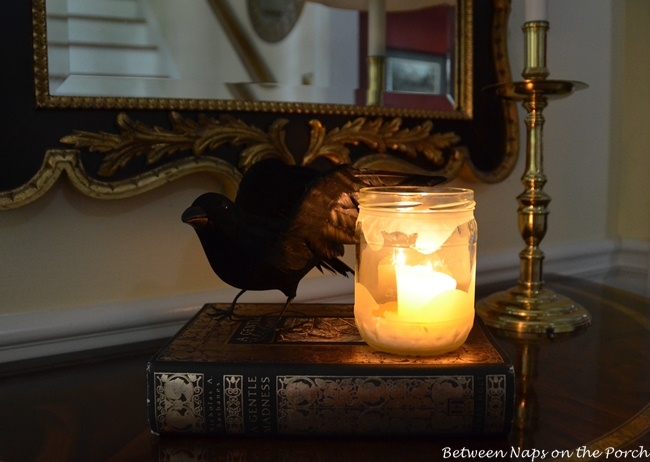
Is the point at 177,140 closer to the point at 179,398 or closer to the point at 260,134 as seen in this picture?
the point at 260,134

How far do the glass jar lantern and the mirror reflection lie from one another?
292 mm

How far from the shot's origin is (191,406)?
38cm

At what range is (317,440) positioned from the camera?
384 millimetres

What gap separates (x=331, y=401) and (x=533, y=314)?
0.36m

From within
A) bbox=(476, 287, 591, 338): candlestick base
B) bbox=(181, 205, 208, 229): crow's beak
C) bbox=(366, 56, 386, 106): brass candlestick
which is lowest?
bbox=(476, 287, 591, 338): candlestick base

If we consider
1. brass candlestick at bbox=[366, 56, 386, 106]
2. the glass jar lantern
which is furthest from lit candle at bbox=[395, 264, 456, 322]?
brass candlestick at bbox=[366, 56, 386, 106]

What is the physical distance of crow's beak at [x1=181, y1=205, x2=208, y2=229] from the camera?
1.46 feet

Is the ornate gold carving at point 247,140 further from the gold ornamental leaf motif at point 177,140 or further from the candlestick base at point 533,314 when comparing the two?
the candlestick base at point 533,314

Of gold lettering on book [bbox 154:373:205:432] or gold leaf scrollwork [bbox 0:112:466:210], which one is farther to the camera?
gold leaf scrollwork [bbox 0:112:466:210]

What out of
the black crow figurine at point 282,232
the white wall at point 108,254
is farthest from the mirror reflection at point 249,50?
the black crow figurine at point 282,232

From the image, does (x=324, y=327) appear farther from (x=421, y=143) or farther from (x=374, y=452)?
(x=421, y=143)

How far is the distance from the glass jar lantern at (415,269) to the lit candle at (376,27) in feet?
1.17

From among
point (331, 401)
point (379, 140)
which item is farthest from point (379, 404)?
point (379, 140)

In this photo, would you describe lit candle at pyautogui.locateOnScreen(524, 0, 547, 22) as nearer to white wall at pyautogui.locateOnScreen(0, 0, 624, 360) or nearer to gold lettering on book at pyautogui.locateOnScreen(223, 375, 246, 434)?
white wall at pyautogui.locateOnScreen(0, 0, 624, 360)
